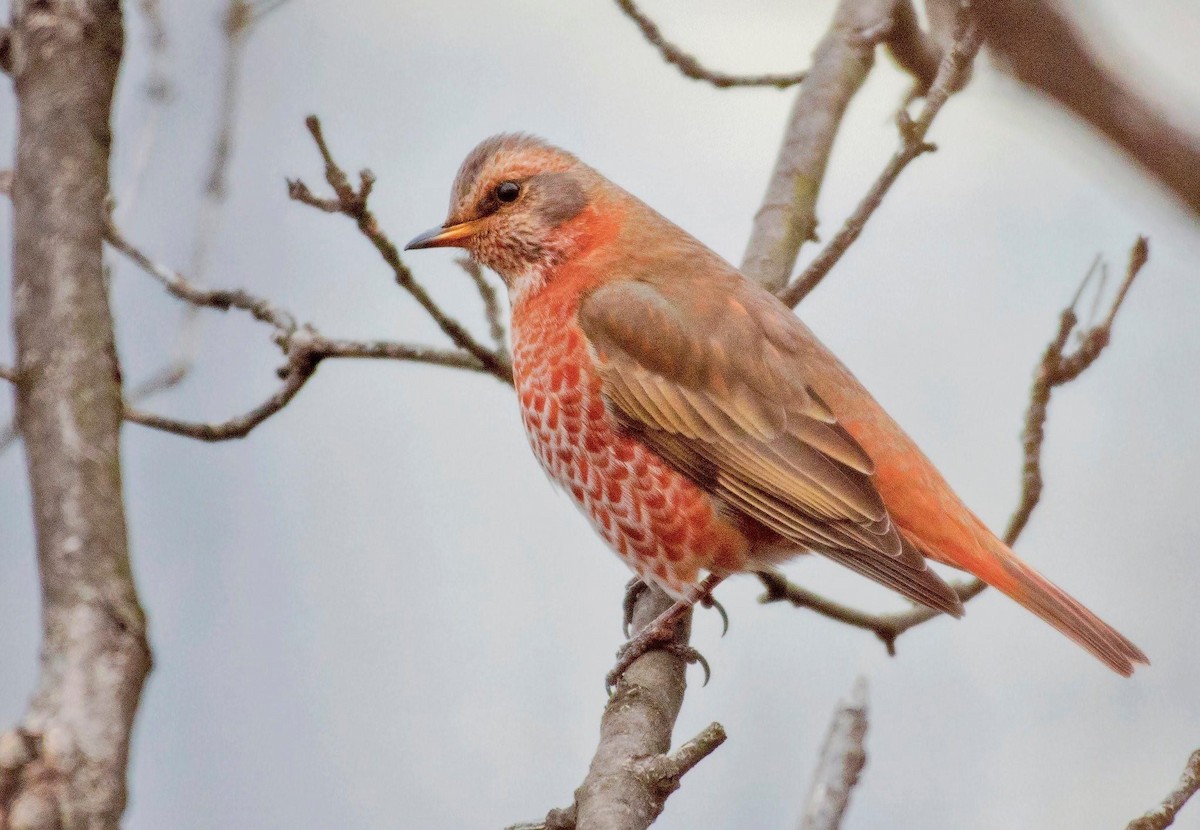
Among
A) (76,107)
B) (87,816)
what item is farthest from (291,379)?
(87,816)

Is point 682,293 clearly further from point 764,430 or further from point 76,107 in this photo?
point 76,107

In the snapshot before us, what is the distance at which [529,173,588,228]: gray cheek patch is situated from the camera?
18.6 ft

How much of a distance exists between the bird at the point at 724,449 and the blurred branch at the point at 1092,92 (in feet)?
10.3

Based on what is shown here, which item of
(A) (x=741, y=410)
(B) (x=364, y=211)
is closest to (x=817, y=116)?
(A) (x=741, y=410)

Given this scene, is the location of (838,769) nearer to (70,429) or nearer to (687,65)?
(70,429)

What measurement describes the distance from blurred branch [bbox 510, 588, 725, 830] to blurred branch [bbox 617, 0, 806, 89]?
101 inches

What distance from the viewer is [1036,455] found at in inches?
181

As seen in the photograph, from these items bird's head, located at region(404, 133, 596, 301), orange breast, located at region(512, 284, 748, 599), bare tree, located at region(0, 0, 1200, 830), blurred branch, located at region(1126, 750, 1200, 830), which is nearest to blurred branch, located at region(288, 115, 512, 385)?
bare tree, located at region(0, 0, 1200, 830)

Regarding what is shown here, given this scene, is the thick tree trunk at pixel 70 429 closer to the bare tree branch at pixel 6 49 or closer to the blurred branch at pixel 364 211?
the bare tree branch at pixel 6 49

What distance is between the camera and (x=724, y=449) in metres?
4.89

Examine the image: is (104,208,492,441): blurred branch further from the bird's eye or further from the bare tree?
the bird's eye

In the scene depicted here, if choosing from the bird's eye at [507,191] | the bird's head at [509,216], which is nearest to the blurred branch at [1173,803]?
the bird's head at [509,216]

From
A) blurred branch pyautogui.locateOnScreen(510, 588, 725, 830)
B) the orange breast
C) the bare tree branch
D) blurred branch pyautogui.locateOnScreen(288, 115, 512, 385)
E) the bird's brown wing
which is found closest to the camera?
the bare tree branch

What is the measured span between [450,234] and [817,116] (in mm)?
1677
